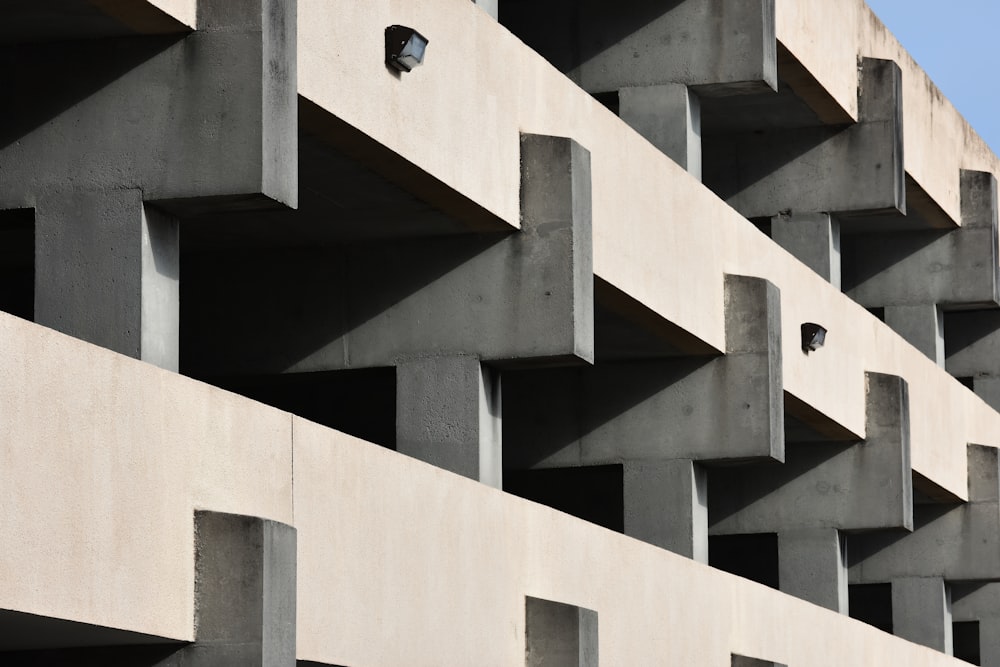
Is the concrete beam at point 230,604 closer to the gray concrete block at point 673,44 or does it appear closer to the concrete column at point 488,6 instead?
the concrete column at point 488,6

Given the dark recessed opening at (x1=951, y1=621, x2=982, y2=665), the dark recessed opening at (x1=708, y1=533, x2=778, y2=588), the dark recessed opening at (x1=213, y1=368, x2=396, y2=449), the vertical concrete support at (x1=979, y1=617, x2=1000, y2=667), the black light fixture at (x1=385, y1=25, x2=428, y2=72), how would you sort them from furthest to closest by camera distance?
the dark recessed opening at (x1=951, y1=621, x2=982, y2=665), the vertical concrete support at (x1=979, y1=617, x2=1000, y2=667), the dark recessed opening at (x1=708, y1=533, x2=778, y2=588), the dark recessed opening at (x1=213, y1=368, x2=396, y2=449), the black light fixture at (x1=385, y1=25, x2=428, y2=72)

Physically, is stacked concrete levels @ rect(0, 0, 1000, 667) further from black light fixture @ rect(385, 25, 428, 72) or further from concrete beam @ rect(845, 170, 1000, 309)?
concrete beam @ rect(845, 170, 1000, 309)

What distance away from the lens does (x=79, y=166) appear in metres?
12.0

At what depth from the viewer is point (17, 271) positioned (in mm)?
16281

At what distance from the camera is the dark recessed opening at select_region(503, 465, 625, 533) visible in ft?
71.5

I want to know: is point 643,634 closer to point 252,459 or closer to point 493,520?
point 493,520

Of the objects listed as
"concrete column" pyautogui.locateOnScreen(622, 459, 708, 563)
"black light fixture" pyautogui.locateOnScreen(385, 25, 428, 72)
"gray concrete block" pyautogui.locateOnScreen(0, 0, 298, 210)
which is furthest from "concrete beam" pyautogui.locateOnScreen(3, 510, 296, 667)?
"concrete column" pyautogui.locateOnScreen(622, 459, 708, 563)

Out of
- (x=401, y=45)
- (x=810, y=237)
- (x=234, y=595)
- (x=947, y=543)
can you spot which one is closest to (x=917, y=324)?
(x=947, y=543)

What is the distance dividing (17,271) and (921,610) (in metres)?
15.4

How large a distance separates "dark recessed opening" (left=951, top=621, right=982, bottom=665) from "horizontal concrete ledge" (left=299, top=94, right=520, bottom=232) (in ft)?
61.7

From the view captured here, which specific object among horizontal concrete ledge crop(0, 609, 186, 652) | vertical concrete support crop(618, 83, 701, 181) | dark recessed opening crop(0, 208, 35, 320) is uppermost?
vertical concrete support crop(618, 83, 701, 181)

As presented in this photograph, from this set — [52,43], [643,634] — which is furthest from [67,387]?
[643,634]

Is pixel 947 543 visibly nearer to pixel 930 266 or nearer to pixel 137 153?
pixel 930 266

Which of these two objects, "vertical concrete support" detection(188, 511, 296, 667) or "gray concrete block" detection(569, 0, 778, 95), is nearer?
"vertical concrete support" detection(188, 511, 296, 667)
